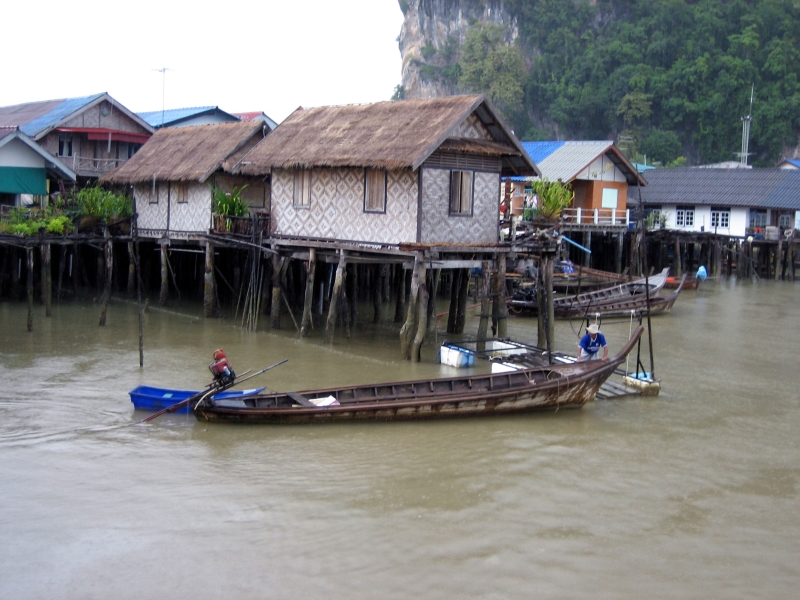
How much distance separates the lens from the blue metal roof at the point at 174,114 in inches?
1358

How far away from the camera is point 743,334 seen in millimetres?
22719

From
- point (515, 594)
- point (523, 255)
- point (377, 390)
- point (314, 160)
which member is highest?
point (314, 160)

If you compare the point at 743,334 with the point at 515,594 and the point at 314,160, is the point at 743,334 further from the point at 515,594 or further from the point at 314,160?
the point at 515,594

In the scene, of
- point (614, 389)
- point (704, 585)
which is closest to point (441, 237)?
point (614, 389)

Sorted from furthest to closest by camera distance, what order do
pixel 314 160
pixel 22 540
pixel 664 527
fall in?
pixel 314 160 → pixel 664 527 → pixel 22 540

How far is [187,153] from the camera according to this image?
82.3 ft

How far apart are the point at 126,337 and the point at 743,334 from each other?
50.6 ft

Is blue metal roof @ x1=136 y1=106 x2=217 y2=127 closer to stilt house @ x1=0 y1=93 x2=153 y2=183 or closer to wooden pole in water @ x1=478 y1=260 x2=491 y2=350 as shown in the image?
stilt house @ x1=0 y1=93 x2=153 y2=183

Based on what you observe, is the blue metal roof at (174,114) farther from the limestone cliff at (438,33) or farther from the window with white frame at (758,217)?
the limestone cliff at (438,33)

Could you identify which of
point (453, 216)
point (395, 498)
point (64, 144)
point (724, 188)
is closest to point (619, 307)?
point (453, 216)

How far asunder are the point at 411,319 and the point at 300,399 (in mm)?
4900

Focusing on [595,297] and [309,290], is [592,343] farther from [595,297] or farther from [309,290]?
[595,297]

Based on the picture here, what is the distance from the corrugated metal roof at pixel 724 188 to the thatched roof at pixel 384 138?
77.0 feet

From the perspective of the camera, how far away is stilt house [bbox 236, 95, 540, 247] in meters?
17.7
